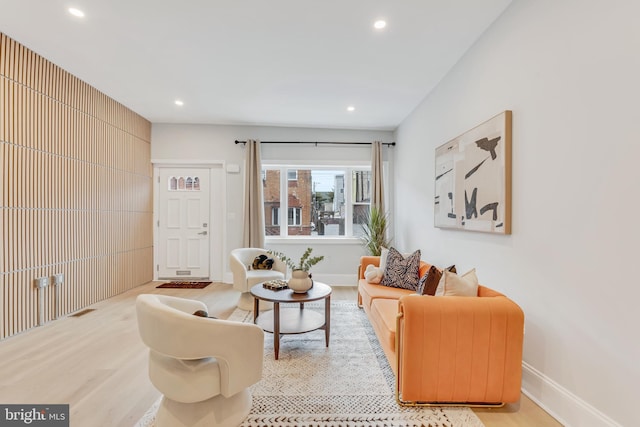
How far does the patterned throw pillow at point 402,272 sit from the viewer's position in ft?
10.5

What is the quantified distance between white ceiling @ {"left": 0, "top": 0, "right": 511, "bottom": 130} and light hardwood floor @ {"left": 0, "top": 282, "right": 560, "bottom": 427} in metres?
2.78

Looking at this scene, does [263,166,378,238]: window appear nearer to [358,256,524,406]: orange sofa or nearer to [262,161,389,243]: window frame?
[262,161,389,243]: window frame

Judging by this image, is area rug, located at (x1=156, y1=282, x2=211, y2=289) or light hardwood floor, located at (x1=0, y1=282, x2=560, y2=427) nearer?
light hardwood floor, located at (x1=0, y1=282, x2=560, y2=427)

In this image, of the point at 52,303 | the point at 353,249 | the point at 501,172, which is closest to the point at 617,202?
the point at 501,172

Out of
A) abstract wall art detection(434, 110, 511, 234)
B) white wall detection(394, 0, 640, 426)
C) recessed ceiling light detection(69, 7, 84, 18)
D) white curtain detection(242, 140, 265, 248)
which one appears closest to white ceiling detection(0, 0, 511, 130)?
recessed ceiling light detection(69, 7, 84, 18)

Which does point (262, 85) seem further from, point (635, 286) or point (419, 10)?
point (635, 286)

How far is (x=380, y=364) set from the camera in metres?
2.44

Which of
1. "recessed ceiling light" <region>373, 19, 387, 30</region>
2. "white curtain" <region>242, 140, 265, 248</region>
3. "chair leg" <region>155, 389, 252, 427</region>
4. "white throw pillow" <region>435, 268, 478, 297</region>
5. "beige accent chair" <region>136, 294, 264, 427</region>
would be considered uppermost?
"recessed ceiling light" <region>373, 19, 387, 30</region>

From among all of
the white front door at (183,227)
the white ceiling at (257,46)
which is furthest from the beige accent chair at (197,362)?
the white front door at (183,227)

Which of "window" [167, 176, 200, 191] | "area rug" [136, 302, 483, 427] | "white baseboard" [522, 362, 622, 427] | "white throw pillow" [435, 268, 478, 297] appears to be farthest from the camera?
"window" [167, 176, 200, 191]

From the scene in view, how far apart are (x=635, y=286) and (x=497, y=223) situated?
3.09 ft

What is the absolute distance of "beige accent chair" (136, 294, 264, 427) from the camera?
4.99 ft

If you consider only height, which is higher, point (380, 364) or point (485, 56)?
point (485, 56)

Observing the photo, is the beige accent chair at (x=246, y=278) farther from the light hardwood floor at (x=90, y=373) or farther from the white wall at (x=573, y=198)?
the white wall at (x=573, y=198)
